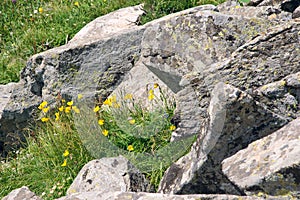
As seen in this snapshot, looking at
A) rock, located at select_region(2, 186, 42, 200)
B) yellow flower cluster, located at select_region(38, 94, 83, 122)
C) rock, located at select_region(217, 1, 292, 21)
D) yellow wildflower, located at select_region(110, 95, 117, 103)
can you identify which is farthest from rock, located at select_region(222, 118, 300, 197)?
yellow flower cluster, located at select_region(38, 94, 83, 122)

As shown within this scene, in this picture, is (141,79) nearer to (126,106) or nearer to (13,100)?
(126,106)

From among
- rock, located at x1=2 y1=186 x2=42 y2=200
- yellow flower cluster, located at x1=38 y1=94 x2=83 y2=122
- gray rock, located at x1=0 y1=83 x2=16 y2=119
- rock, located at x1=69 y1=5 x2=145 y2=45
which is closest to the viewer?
rock, located at x1=2 y1=186 x2=42 y2=200

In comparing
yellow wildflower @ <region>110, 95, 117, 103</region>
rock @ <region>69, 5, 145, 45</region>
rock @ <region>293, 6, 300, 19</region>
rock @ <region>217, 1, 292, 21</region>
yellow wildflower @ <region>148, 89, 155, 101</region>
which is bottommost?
yellow wildflower @ <region>110, 95, 117, 103</region>

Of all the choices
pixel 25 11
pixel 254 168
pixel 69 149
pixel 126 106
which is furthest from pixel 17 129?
pixel 254 168

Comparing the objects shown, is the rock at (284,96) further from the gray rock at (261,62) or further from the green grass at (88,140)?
the green grass at (88,140)

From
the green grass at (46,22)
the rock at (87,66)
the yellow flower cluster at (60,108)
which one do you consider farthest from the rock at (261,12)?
the yellow flower cluster at (60,108)

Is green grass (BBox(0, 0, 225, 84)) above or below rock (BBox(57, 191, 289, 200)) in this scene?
below

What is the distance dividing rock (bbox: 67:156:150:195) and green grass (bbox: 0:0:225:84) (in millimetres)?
3863

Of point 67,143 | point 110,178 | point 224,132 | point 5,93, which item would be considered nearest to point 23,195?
point 110,178

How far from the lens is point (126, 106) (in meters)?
8.02

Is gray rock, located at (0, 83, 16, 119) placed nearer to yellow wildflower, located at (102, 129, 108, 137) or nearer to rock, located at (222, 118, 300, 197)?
yellow wildflower, located at (102, 129, 108, 137)

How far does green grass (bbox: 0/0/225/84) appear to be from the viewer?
34.2 ft

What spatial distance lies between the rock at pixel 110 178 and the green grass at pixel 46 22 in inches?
152

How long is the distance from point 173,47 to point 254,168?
2712 mm
